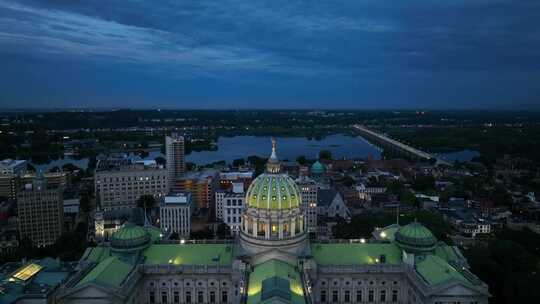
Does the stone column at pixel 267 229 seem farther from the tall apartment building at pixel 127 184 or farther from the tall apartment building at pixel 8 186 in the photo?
the tall apartment building at pixel 8 186

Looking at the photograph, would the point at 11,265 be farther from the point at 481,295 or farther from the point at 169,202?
the point at 481,295

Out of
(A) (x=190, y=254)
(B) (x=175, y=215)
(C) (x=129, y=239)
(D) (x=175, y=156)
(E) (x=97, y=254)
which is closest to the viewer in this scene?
(C) (x=129, y=239)

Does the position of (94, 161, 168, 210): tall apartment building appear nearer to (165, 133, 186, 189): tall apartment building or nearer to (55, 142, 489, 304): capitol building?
(165, 133, 186, 189): tall apartment building

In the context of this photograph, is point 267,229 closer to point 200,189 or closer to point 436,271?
point 436,271

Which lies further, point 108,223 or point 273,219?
point 108,223

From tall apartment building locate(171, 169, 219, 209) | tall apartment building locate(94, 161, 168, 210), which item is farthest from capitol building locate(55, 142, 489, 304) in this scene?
tall apartment building locate(94, 161, 168, 210)

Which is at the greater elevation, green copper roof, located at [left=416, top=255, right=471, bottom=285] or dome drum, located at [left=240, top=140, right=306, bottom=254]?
dome drum, located at [left=240, top=140, right=306, bottom=254]

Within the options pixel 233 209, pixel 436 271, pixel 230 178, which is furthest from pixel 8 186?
pixel 436 271
